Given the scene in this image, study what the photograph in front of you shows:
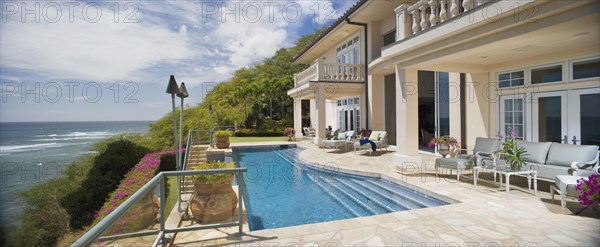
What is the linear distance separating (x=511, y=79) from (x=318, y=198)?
6.80 metres

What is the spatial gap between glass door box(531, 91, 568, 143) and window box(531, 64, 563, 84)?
354 millimetres

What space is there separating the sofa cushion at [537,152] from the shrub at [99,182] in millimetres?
11249

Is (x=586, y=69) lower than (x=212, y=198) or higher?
higher

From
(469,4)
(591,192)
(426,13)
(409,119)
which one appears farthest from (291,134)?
(591,192)

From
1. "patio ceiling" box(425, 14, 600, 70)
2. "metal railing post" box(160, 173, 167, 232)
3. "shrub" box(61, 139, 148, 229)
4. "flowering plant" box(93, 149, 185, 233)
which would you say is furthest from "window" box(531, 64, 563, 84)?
"shrub" box(61, 139, 148, 229)

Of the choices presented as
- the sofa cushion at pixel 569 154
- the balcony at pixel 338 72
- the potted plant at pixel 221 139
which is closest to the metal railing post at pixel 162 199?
the sofa cushion at pixel 569 154

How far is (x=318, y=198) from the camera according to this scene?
6.50m

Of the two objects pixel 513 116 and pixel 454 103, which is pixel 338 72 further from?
pixel 513 116

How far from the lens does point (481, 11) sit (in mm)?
5105

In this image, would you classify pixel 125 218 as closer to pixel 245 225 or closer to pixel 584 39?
pixel 245 225

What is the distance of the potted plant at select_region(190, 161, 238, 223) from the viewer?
13.3 feet

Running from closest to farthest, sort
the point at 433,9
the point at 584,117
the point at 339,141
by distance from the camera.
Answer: the point at 433,9 → the point at 584,117 → the point at 339,141

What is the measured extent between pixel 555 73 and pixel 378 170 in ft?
16.9

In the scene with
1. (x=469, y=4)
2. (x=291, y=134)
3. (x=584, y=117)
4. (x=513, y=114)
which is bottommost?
(x=291, y=134)
